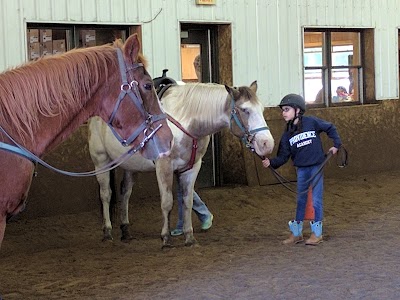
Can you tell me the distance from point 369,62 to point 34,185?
6.06m

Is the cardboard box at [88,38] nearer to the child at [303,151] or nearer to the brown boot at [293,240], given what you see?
the child at [303,151]

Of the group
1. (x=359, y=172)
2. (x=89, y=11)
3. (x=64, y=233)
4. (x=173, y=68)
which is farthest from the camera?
(x=359, y=172)

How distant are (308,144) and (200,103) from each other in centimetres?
103

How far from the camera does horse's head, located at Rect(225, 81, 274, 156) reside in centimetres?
624

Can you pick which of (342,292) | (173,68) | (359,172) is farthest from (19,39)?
(359,172)

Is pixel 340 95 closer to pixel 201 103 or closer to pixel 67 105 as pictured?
pixel 201 103

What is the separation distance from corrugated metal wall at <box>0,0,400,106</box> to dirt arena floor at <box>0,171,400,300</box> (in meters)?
1.83

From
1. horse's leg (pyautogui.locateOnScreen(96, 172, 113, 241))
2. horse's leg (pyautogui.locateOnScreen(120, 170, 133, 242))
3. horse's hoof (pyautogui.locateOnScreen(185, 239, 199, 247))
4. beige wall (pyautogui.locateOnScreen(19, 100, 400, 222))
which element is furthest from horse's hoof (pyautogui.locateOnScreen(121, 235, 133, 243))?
beige wall (pyautogui.locateOnScreen(19, 100, 400, 222))

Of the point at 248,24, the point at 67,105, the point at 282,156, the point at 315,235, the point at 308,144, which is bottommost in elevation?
the point at 315,235

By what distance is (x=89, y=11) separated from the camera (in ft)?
27.3

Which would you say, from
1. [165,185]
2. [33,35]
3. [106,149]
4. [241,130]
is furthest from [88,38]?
[241,130]

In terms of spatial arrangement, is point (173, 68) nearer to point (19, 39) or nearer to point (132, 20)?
point (132, 20)

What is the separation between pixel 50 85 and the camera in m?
3.94

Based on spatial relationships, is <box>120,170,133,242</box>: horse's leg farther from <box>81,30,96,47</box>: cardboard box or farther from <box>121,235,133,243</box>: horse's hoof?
<box>81,30,96,47</box>: cardboard box
